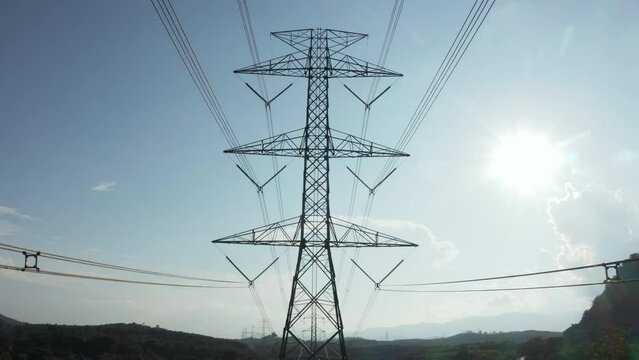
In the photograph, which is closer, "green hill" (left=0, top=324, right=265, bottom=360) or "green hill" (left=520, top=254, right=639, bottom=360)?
"green hill" (left=520, top=254, right=639, bottom=360)

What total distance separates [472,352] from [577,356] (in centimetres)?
3323

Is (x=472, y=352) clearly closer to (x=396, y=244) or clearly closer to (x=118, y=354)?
(x=118, y=354)

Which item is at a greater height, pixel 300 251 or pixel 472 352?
pixel 300 251

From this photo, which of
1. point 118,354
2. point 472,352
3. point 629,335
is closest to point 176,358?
point 118,354

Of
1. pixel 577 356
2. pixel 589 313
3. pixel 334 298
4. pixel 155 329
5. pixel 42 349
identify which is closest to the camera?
pixel 334 298

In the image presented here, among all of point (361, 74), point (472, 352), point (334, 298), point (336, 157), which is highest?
point (361, 74)

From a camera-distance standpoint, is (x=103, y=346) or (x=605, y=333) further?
(x=103, y=346)

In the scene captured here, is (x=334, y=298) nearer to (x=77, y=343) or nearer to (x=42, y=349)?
(x=42, y=349)

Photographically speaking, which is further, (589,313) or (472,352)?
(589,313)

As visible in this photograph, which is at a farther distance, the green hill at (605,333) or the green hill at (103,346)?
the green hill at (103,346)

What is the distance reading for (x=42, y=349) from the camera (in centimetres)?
10019

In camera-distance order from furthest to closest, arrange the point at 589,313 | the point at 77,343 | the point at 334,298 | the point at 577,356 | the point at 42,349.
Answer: the point at 589,313, the point at 77,343, the point at 42,349, the point at 577,356, the point at 334,298

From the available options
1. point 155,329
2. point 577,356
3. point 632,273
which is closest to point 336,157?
point 577,356

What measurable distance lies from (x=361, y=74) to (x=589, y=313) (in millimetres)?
129536
